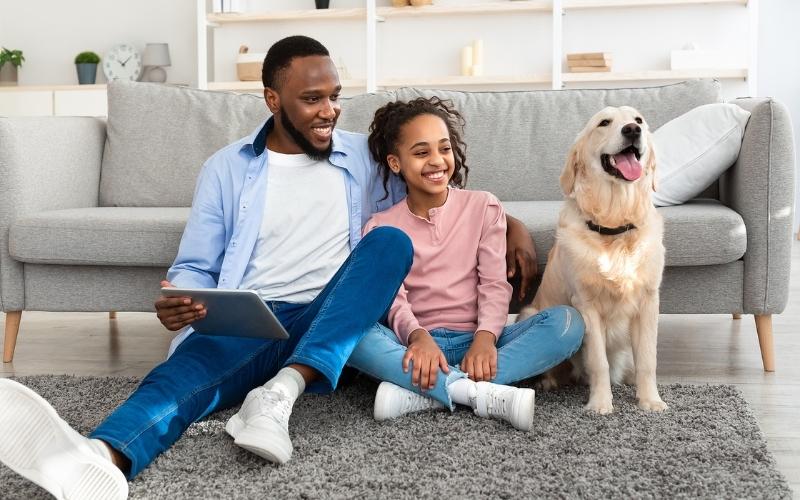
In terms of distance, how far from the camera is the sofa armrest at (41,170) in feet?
8.75

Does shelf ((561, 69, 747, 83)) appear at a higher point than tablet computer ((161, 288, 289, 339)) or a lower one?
higher

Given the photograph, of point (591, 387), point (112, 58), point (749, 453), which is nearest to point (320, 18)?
point (112, 58)

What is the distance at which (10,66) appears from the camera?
268 inches

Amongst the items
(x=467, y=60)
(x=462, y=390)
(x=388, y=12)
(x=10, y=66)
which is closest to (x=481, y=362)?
(x=462, y=390)

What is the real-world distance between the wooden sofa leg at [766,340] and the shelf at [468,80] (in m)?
3.44

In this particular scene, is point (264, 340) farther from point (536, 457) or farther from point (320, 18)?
point (320, 18)

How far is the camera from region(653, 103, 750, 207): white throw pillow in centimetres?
254

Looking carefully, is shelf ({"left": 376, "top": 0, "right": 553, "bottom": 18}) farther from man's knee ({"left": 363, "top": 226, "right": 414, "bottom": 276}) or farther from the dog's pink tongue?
man's knee ({"left": 363, "top": 226, "right": 414, "bottom": 276})

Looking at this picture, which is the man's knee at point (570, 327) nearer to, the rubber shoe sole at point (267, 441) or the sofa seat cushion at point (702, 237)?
the sofa seat cushion at point (702, 237)

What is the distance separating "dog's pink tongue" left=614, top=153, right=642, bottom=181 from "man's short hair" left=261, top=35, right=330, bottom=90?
73 cm

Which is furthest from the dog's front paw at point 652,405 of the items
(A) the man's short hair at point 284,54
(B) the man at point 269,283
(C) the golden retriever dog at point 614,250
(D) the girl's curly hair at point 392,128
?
(A) the man's short hair at point 284,54

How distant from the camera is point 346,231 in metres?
2.18

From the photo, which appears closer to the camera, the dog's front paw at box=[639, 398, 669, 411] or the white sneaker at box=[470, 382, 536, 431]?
the white sneaker at box=[470, 382, 536, 431]

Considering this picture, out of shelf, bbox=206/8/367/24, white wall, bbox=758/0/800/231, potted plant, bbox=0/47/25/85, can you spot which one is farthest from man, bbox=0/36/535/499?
potted plant, bbox=0/47/25/85
